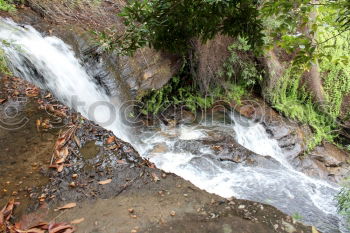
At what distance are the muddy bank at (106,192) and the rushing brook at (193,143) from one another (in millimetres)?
1737

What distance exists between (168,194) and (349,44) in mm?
8704

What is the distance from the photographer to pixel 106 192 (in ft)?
10.7

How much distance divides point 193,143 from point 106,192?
11.4ft

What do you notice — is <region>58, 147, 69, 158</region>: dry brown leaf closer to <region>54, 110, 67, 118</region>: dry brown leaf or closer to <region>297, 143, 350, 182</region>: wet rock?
<region>54, 110, 67, 118</region>: dry brown leaf

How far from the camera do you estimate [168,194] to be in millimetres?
3318

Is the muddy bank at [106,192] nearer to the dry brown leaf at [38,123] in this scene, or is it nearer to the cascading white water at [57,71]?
the dry brown leaf at [38,123]

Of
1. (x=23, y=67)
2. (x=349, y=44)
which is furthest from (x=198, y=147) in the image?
(x=349, y=44)

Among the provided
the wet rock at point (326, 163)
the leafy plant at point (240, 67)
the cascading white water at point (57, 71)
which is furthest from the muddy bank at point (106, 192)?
the leafy plant at point (240, 67)

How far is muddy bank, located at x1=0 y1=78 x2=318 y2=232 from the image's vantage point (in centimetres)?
290

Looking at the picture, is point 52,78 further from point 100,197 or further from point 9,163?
point 100,197

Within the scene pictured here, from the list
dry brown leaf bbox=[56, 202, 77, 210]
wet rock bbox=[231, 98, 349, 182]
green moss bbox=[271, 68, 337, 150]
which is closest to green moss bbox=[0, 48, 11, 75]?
dry brown leaf bbox=[56, 202, 77, 210]

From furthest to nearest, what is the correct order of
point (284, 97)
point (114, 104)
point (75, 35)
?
point (284, 97), point (75, 35), point (114, 104)

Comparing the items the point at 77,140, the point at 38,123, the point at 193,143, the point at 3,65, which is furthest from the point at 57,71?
the point at 193,143

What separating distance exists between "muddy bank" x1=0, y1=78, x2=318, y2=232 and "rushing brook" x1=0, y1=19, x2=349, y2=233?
174 centimetres
